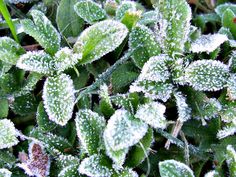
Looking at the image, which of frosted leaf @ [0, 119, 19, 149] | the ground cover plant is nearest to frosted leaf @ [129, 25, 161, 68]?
the ground cover plant

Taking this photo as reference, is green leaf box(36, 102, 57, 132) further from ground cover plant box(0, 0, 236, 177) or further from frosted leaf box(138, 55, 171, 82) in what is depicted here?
frosted leaf box(138, 55, 171, 82)

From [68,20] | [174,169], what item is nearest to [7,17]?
[68,20]

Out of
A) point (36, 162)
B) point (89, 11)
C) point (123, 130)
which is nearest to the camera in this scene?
point (123, 130)

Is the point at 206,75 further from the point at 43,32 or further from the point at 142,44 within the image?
the point at 43,32

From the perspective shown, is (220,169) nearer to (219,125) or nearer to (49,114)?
(219,125)

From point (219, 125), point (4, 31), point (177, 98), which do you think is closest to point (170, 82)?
point (177, 98)

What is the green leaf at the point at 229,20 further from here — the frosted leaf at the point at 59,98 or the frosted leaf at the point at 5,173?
the frosted leaf at the point at 5,173
